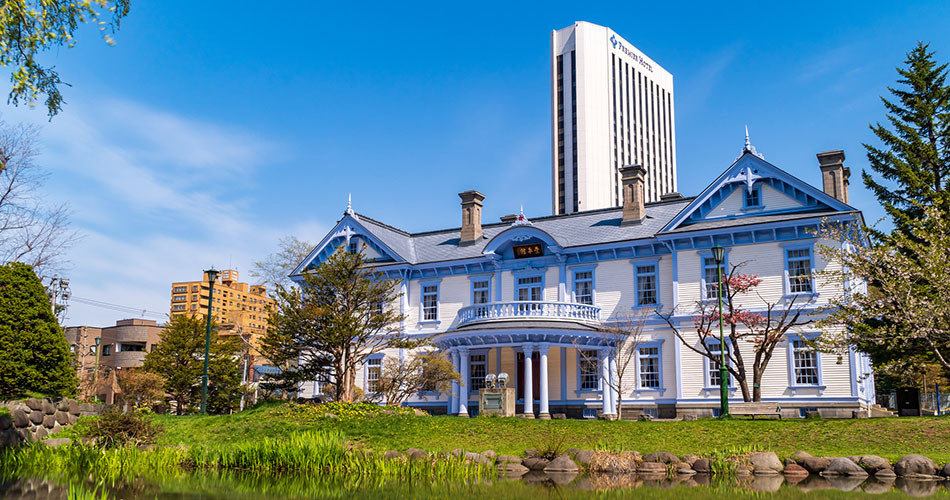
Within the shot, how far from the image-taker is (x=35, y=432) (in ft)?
64.0

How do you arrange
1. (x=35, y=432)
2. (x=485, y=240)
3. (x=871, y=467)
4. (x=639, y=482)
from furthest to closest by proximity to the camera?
(x=485, y=240)
(x=35, y=432)
(x=871, y=467)
(x=639, y=482)

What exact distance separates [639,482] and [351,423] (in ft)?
29.7

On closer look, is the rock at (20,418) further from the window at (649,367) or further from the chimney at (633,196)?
the chimney at (633,196)

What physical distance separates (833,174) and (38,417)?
26874mm

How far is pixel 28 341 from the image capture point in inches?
808

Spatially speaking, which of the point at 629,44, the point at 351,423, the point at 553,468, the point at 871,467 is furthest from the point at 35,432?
the point at 629,44

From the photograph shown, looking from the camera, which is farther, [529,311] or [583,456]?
[529,311]

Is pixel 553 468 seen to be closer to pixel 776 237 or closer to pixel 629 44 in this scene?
pixel 776 237

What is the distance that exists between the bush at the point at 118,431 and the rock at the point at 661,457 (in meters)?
11.7

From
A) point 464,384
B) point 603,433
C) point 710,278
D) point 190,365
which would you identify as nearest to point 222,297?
point 190,365

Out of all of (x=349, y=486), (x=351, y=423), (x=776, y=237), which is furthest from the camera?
(x=776, y=237)

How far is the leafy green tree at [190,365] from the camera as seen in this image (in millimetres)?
35844

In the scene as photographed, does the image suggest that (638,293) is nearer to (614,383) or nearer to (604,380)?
(614,383)

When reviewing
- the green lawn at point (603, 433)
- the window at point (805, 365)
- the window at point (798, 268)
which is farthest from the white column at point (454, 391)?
the window at point (798, 268)
